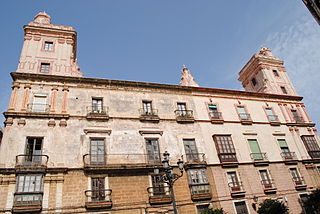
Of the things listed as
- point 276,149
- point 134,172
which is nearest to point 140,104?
point 134,172

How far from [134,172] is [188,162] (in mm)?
4040

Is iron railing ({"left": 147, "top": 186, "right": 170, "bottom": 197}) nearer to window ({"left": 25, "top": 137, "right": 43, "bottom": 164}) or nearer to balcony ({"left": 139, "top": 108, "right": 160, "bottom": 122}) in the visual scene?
balcony ({"left": 139, "top": 108, "right": 160, "bottom": 122})

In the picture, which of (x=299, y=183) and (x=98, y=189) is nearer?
(x=98, y=189)

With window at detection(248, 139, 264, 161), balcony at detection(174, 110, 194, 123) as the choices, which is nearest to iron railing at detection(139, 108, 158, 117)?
balcony at detection(174, 110, 194, 123)

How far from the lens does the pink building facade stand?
14.4m

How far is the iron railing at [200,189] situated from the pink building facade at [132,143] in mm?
69

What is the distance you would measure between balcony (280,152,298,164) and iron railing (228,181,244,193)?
18.1 feet

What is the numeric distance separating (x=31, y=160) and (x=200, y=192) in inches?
431

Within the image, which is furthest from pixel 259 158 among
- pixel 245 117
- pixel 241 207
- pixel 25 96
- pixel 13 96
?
pixel 13 96

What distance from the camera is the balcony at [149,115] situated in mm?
→ 18548

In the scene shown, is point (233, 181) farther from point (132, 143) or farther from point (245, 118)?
point (132, 143)

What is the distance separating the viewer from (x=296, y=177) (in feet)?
67.7

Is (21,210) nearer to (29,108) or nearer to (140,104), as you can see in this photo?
(29,108)

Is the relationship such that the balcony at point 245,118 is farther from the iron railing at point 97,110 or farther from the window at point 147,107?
the iron railing at point 97,110
